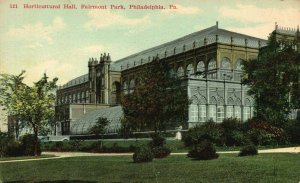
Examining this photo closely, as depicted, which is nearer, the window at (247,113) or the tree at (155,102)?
the tree at (155,102)

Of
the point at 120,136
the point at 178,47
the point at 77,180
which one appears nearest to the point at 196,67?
the point at 178,47

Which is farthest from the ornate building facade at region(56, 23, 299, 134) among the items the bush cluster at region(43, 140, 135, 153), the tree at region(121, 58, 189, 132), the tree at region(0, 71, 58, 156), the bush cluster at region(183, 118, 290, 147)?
the bush cluster at region(183, 118, 290, 147)

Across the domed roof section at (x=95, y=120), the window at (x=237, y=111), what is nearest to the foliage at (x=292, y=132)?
the window at (x=237, y=111)

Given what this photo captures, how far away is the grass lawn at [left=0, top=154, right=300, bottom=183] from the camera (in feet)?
50.1

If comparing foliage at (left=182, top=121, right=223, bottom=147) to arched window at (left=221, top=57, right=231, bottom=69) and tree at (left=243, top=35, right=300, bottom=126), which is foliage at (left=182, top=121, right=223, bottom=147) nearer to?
tree at (left=243, top=35, right=300, bottom=126)

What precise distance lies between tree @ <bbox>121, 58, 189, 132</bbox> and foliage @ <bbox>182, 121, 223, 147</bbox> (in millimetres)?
2321

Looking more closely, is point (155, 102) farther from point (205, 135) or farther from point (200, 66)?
point (200, 66)

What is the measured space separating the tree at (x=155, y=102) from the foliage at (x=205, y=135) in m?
2.32

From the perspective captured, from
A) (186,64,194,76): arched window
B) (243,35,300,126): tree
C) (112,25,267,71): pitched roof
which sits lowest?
(243,35,300,126): tree

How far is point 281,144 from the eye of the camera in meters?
29.6

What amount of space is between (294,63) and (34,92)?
55.9 ft

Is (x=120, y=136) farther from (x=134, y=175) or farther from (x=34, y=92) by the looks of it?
(x=134, y=175)

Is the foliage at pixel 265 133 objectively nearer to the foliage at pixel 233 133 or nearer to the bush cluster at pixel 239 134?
the bush cluster at pixel 239 134

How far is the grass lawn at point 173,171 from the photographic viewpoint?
15266mm
